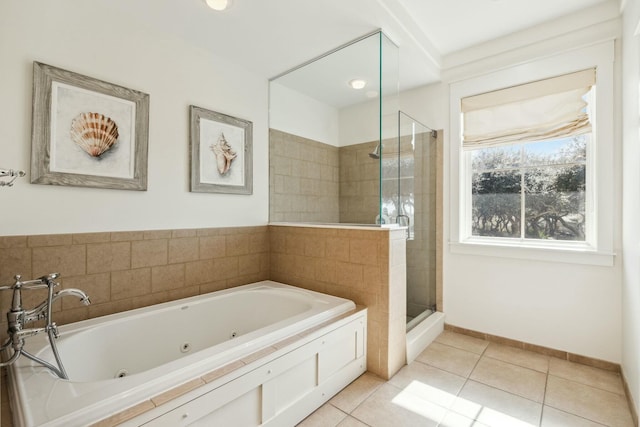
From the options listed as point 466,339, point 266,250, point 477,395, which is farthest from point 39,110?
point 466,339

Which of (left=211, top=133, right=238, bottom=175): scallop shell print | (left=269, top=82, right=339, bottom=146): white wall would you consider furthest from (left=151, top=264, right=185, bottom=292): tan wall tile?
(left=269, top=82, right=339, bottom=146): white wall

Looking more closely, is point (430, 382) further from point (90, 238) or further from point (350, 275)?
point (90, 238)

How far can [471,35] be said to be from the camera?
8.29 feet

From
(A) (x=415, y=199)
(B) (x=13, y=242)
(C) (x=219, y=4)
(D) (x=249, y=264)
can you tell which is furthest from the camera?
(A) (x=415, y=199)

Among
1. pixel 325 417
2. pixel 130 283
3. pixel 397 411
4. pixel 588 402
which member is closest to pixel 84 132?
pixel 130 283

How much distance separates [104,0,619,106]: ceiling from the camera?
1906mm

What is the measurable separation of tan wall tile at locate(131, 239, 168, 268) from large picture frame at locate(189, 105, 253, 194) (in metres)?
0.46

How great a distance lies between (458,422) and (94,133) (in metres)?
2.70

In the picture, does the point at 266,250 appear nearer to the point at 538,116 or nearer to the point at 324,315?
the point at 324,315

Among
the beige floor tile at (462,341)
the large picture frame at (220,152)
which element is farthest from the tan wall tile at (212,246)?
the beige floor tile at (462,341)

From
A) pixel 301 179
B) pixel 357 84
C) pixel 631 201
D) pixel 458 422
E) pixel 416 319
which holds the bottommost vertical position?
pixel 458 422

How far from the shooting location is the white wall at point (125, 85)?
5.05 ft

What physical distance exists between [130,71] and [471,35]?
265cm

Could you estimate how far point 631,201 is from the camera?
185cm
